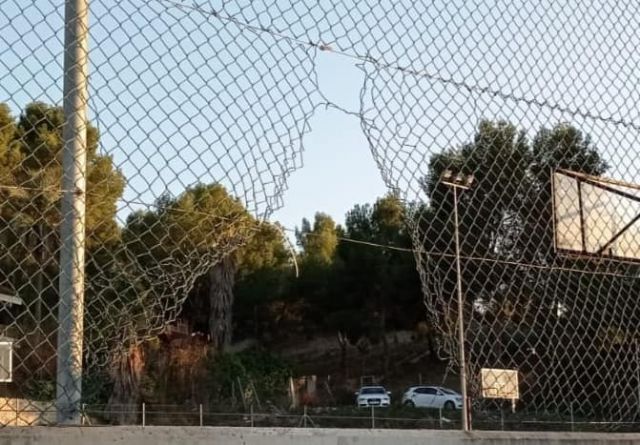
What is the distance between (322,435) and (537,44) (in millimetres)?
1778

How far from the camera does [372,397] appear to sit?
3262 cm

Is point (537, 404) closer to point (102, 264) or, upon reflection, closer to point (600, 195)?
point (600, 195)

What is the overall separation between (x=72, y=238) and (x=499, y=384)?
194 centimetres

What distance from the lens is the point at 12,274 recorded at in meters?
2.35

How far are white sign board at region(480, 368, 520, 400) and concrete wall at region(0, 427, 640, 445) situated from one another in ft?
0.79

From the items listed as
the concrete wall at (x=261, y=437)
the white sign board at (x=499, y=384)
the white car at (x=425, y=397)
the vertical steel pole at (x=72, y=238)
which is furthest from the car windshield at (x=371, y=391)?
the vertical steel pole at (x=72, y=238)

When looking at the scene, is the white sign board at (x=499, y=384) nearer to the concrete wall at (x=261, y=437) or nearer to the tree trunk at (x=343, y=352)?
the concrete wall at (x=261, y=437)

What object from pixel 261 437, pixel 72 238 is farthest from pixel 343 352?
pixel 72 238

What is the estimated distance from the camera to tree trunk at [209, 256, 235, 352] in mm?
29594

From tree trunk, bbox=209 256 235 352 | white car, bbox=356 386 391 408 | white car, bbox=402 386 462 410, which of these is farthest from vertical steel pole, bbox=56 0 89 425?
white car, bbox=356 386 391 408

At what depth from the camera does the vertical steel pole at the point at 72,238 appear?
7.52 feet

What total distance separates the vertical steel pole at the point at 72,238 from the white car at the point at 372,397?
29798 mm

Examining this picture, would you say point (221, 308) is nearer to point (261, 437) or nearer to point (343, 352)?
point (343, 352)

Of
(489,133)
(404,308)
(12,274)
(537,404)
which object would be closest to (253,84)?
(12,274)
